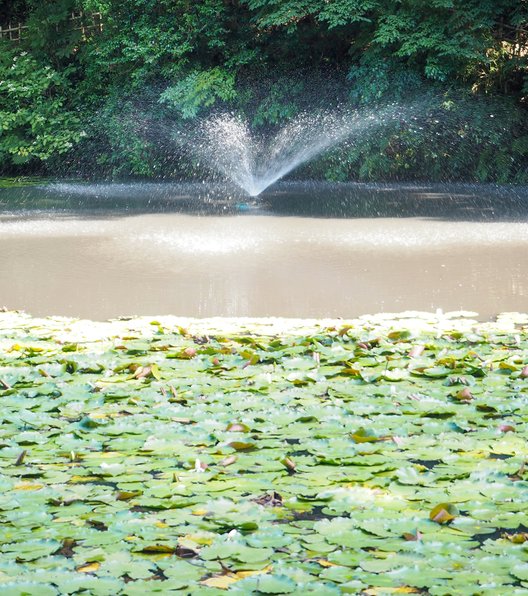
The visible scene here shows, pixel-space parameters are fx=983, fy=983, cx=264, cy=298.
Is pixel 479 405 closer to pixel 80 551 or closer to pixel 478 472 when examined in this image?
pixel 478 472

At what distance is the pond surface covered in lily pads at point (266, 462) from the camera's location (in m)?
2.10

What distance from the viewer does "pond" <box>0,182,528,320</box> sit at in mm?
5738

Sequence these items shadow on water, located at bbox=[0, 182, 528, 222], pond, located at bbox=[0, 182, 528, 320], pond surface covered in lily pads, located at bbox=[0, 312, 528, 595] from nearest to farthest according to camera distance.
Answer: pond surface covered in lily pads, located at bbox=[0, 312, 528, 595] → pond, located at bbox=[0, 182, 528, 320] → shadow on water, located at bbox=[0, 182, 528, 222]

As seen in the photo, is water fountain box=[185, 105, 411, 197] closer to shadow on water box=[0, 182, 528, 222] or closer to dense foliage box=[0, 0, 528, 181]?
dense foliage box=[0, 0, 528, 181]

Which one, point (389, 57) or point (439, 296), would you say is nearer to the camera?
point (439, 296)

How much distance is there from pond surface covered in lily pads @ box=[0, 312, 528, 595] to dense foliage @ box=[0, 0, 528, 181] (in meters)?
9.95

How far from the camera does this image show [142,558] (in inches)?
84.6

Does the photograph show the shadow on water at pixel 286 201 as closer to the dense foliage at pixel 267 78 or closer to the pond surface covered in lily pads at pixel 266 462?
the dense foliage at pixel 267 78

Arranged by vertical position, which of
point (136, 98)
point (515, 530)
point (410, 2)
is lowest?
point (515, 530)

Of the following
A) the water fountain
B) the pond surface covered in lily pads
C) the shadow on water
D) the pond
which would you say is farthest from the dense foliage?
the pond surface covered in lily pads

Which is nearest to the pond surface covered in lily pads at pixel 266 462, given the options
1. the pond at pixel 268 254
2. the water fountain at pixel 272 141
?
the pond at pixel 268 254

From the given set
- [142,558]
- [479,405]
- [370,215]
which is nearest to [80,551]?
[142,558]

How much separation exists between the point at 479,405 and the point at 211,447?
982mm

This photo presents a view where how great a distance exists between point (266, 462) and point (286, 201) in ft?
30.4
